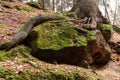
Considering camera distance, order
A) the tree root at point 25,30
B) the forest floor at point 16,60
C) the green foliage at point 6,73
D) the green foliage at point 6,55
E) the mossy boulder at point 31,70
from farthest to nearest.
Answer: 1. the tree root at point 25,30
2. the green foliage at point 6,55
3. the forest floor at point 16,60
4. the mossy boulder at point 31,70
5. the green foliage at point 6,73

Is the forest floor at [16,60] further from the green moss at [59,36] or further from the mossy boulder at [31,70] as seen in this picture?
the green moss at [59,36]

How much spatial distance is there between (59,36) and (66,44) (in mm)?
477

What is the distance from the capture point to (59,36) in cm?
792

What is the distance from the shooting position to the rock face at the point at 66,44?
291 inches

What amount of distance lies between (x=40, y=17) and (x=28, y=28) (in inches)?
34.8

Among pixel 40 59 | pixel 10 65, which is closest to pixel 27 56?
pixel 40 59

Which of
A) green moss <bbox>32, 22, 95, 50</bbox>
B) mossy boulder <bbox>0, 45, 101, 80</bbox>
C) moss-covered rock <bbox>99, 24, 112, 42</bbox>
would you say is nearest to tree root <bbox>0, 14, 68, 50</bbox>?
mossy boulder <bbox>0, 45, 101, 80</bbox>

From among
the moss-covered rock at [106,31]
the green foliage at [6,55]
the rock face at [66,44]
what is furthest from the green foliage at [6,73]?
the moss-covered rock at [106,31]

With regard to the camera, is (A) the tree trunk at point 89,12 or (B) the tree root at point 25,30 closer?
(B) the tree root at point 25,30

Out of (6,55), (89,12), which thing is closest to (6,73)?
(6,55)

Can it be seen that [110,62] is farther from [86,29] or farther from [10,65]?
[10,65]

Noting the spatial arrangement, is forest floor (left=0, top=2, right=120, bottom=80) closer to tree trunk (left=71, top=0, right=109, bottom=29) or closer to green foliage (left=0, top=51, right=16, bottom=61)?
green foliage (left=0, top=51, right=16, bottom=61)

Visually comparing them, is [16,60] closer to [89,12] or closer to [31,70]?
[31,70]

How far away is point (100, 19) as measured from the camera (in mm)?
10070
